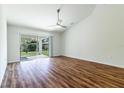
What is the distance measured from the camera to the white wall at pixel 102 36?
439 cm

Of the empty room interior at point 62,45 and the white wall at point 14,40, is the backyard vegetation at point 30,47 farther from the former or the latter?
the white wall at point 14,40

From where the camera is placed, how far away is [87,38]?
610 cm

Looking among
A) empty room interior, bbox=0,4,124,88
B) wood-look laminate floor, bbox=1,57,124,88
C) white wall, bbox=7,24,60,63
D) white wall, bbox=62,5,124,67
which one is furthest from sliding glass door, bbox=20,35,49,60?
wood-look laminate floor, bbox=1,57,124,88

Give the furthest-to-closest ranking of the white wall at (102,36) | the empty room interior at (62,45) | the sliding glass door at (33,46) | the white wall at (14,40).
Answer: the sliding glass door at (33,46) → the white wall at (14,40) → the white wall at (102,36) → the empty room interior at (62,45)

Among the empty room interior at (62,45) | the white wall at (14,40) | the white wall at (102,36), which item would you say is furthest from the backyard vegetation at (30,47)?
the white wall at (102,36)

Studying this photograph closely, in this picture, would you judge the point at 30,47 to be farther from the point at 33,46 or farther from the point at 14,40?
the point at 14,40

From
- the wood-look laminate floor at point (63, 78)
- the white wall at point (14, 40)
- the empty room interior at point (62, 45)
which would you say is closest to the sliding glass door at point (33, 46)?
the empty room interior at point (62, 45)

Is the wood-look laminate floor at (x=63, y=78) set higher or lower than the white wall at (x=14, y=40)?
lower

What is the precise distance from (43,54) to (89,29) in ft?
13.8

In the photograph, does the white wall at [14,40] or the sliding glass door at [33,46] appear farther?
the sliding glass door at [33,46]

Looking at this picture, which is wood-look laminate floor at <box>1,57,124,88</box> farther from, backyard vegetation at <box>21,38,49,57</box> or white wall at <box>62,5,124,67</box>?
backyard vegetation at <box>21,38,49,57</box>

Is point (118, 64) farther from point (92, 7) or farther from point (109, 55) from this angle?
point (92, 7)

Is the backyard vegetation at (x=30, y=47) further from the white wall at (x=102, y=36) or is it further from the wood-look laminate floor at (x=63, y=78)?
the wood-look laminate floor at (x=63, y=78)

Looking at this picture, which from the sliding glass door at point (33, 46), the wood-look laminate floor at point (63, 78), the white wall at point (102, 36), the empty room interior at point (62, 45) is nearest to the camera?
the wood-look laminate floor at point (63, 78)
